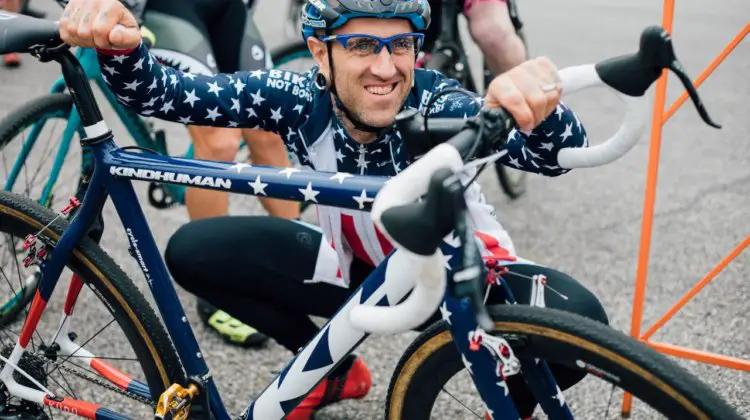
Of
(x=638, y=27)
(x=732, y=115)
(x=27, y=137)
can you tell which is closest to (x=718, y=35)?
(x=638, y=27)

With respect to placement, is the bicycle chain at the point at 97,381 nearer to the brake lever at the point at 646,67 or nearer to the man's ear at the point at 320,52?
the man's ear at the point at 320,52

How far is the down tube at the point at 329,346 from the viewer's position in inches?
66.4

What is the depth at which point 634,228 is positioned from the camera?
3.96 m

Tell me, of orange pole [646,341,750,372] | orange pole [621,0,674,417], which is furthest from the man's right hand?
orange pole [646,341,750,372]

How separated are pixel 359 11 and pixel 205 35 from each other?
1376mm

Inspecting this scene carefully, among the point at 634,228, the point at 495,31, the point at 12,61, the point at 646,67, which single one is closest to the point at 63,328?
the point at 646,67

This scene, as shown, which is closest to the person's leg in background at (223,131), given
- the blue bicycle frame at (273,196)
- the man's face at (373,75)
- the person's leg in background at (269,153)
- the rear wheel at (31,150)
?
the person's leg in background at (269,153)

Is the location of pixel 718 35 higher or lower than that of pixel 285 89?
lower

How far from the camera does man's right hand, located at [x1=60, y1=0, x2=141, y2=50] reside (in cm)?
172

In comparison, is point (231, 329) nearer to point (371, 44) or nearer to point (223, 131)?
point (223, 131)

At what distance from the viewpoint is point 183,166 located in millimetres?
1776

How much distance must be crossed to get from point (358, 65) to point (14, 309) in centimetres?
152

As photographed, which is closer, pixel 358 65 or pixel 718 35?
pixel 358 65

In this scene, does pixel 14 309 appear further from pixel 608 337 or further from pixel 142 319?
pixel 608 337
